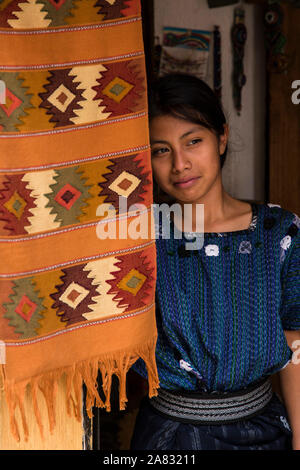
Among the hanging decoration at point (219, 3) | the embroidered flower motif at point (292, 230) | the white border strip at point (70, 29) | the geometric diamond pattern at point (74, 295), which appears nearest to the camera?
the white border strip at point (70, 29)

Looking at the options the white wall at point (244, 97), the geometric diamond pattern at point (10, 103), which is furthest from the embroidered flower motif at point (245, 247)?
the white wall at point (244, 97)

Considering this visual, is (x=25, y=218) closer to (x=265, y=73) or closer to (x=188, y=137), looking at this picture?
(x=188, y=137)

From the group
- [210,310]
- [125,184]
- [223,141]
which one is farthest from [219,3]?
[210,310]

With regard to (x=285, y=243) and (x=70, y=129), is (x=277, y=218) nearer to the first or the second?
(x=285, y=243)

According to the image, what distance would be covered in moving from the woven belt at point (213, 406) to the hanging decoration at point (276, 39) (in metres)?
1.40

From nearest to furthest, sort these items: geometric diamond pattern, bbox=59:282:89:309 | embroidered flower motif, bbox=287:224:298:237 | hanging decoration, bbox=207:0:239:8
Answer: geometric diamond pattern, bbox=59:282:89:309
embroidered flower motif, bbox=287:224:298:237
hanging decoration, bbox=207:0:239:8

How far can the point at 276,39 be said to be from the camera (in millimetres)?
2084

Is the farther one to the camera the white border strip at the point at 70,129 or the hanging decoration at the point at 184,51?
the hanging decoration at the point at 184,51

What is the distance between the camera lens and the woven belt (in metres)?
1.29

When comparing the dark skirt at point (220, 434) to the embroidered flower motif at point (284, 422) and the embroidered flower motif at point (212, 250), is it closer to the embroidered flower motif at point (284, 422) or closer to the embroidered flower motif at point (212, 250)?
the embroidered flower motif at point (284, 422)

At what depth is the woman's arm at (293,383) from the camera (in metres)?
1.38

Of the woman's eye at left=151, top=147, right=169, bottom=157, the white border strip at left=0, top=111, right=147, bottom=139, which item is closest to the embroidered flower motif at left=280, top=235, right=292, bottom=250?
the woman's eye at left=151, top=147, right=169, bottom=157

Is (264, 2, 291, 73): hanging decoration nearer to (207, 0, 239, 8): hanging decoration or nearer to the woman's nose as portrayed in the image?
(207, 0, 239, 8): hanging decoration

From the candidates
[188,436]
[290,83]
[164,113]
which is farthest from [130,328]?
[290,83]
